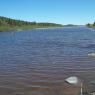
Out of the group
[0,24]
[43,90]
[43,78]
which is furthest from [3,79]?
[0,24]

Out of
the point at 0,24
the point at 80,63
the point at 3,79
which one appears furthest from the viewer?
the point at 0,24

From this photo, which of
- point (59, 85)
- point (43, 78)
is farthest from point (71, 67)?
point (59, 85)

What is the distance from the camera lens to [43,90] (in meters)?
15.6

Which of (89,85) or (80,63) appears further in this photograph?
(80,63)

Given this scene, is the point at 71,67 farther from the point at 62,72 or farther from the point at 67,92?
the point at 67,92

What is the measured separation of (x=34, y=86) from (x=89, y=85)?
3.56 m

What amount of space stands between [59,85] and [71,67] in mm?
6237

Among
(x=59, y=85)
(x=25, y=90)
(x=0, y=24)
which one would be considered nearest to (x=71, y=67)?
(x=59, y=85)

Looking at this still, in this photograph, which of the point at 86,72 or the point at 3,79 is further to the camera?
the point at 86,72

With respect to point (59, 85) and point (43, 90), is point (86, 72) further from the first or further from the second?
point (43, 90)

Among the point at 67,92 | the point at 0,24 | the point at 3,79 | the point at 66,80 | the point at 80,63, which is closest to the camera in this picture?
the point at 67,92

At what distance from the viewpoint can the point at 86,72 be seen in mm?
20297

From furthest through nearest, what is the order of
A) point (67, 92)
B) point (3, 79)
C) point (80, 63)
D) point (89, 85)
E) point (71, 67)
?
point (80, 63) → point (71, 67) → point (3, 79) → point (89, 85) → point (67, 92)

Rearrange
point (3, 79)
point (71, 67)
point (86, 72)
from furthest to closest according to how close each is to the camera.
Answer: point (71, 67), point (86, 72), point (3, 79)
